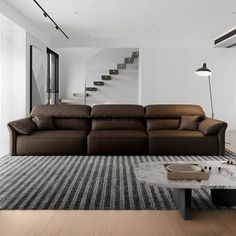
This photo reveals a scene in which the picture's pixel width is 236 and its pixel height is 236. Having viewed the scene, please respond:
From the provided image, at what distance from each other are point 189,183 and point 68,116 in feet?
12.3

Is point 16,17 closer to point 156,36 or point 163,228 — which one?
point 156,36

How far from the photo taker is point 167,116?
5859 mm

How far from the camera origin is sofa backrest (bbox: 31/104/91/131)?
5805 millimetres

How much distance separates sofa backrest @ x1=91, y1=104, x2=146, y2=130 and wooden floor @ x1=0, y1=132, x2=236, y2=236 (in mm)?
3214

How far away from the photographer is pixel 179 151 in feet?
17.0

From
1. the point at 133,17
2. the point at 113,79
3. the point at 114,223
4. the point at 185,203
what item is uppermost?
the point at 133,17

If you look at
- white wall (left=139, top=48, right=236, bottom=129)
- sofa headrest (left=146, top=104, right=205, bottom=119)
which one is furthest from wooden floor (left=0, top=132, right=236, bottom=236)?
white wall (left=139, top=48, right=236, bottom=129)

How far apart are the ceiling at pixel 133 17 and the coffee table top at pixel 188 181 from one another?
3953 mm

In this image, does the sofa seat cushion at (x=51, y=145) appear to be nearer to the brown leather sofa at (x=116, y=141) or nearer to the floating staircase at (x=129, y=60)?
the brown leather sofa at (x=116, y=141)

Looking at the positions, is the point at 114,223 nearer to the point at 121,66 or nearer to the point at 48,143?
the point at 48,143

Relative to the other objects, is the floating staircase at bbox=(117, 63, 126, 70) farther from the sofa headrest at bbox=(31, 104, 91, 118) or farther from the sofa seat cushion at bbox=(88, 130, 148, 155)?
the sofa seat cushion at bbox=(88, 130, 148, 155)

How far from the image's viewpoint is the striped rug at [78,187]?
283 centimetres

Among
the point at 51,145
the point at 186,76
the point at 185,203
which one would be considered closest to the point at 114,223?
the point at 185,203

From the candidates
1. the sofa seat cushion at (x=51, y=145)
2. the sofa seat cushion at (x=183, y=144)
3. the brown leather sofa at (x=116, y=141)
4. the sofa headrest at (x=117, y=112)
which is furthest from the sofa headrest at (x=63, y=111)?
the sofa seat cushion at (x=183, y=144)
